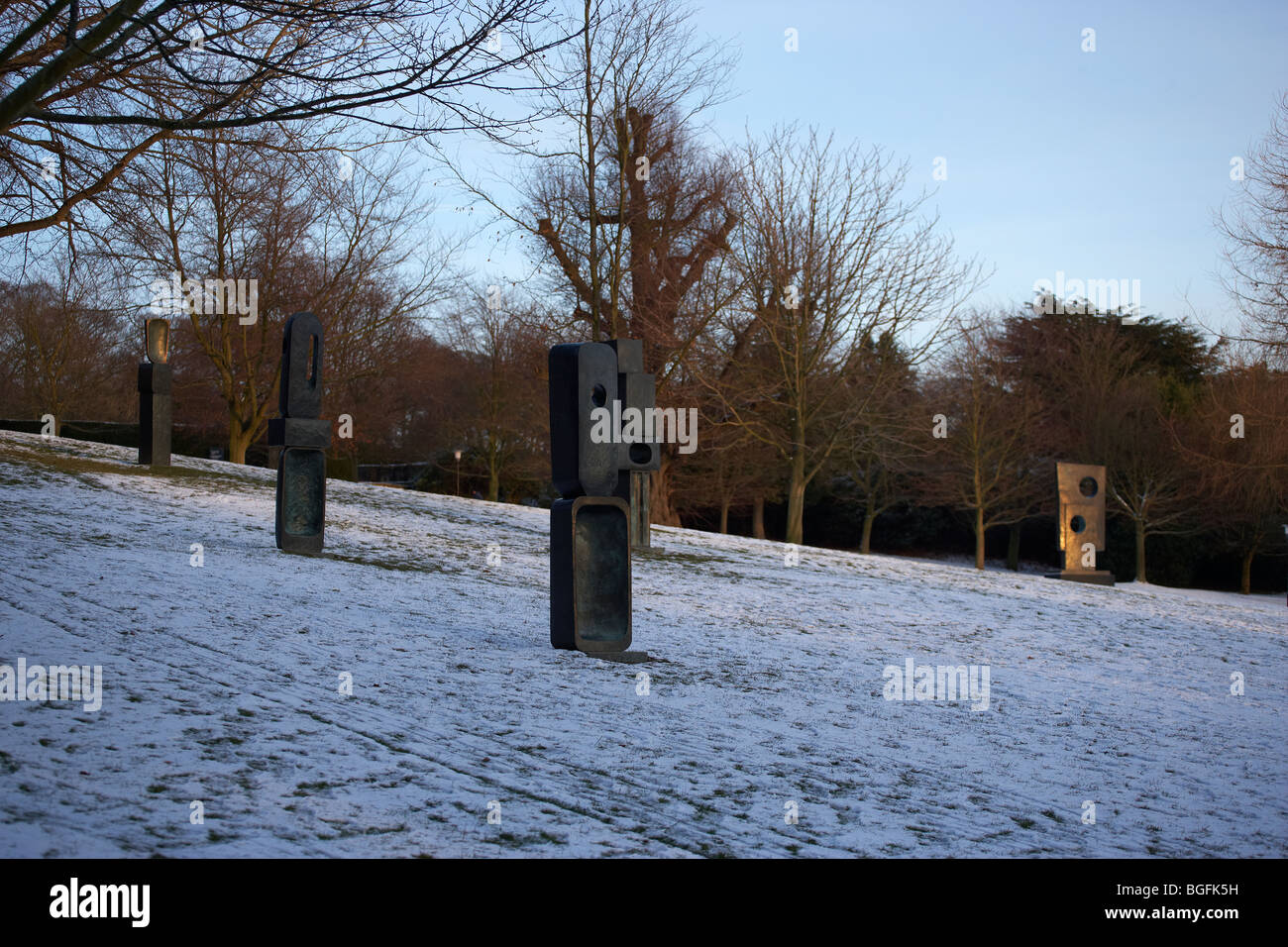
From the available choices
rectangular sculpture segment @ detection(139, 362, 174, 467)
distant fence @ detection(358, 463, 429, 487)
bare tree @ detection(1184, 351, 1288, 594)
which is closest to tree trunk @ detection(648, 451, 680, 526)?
rectangular sculpture segment @ detection(139, 362, 174, 467)

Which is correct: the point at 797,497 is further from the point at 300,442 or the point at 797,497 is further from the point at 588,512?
the point at 588,512

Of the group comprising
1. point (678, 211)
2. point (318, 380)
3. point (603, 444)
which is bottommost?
point (603, 444)

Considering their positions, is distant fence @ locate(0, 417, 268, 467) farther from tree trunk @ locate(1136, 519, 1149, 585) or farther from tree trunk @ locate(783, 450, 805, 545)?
tree trunk @ locate(1136, 519, 1149, 585)

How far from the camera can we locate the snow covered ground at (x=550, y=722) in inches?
157

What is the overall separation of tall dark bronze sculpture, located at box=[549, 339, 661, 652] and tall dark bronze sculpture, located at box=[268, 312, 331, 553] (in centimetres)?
471

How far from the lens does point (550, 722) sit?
5.65 metres

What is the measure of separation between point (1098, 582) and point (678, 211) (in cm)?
1112

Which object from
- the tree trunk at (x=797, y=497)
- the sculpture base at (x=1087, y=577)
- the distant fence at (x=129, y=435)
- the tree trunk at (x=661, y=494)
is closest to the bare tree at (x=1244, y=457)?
the sculpture base at (x=1087, y=577)

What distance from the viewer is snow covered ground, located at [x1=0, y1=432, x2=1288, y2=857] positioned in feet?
13.1

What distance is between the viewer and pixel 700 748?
544cm

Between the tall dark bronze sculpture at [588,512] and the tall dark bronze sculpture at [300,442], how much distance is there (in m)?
4.71

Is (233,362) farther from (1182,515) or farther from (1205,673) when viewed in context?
(1182,515)

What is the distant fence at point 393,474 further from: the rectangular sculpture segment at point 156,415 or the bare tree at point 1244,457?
the bare tree at point 1244,457

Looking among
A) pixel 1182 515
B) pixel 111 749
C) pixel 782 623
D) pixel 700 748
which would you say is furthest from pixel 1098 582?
pixel 111 749
